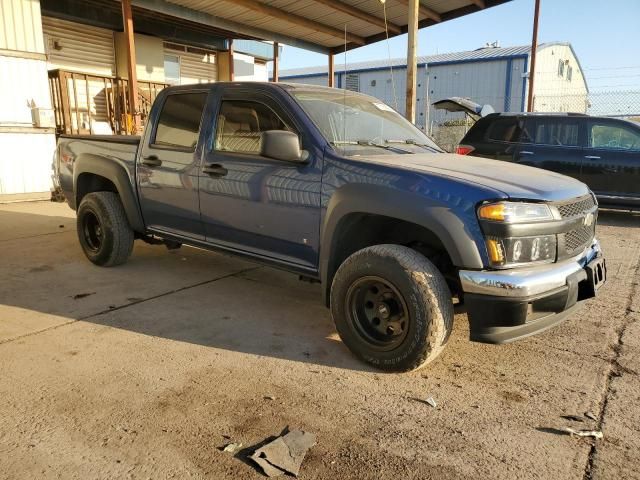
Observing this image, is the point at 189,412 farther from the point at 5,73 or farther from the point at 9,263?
the point at 5,73

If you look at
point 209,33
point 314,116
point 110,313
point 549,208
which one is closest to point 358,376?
point 549,208

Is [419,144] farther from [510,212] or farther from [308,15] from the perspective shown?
[308,15]

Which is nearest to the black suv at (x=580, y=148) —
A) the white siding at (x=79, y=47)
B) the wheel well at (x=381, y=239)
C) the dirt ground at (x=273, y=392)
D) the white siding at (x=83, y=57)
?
the dirt ground at (x=273, y=392)

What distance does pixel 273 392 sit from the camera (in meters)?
2.89

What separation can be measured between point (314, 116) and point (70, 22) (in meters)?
11.2

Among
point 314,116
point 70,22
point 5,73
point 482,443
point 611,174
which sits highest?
point 70,22

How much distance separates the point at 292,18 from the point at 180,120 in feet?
26.6

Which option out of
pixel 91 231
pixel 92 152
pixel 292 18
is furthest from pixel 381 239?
pixel 292 18

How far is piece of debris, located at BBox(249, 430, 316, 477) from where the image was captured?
7.25ft

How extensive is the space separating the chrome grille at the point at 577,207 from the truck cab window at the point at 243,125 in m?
1.93

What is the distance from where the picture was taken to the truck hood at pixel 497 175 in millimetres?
2881

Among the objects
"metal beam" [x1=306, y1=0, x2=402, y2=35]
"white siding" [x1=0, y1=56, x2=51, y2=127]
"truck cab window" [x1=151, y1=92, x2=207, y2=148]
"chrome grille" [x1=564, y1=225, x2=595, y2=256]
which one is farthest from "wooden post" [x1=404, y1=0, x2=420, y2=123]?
"white siding" [x1=0, y1=56, x2=51, y2=127]

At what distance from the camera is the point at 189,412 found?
8.76 feet

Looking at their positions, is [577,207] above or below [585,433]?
above
